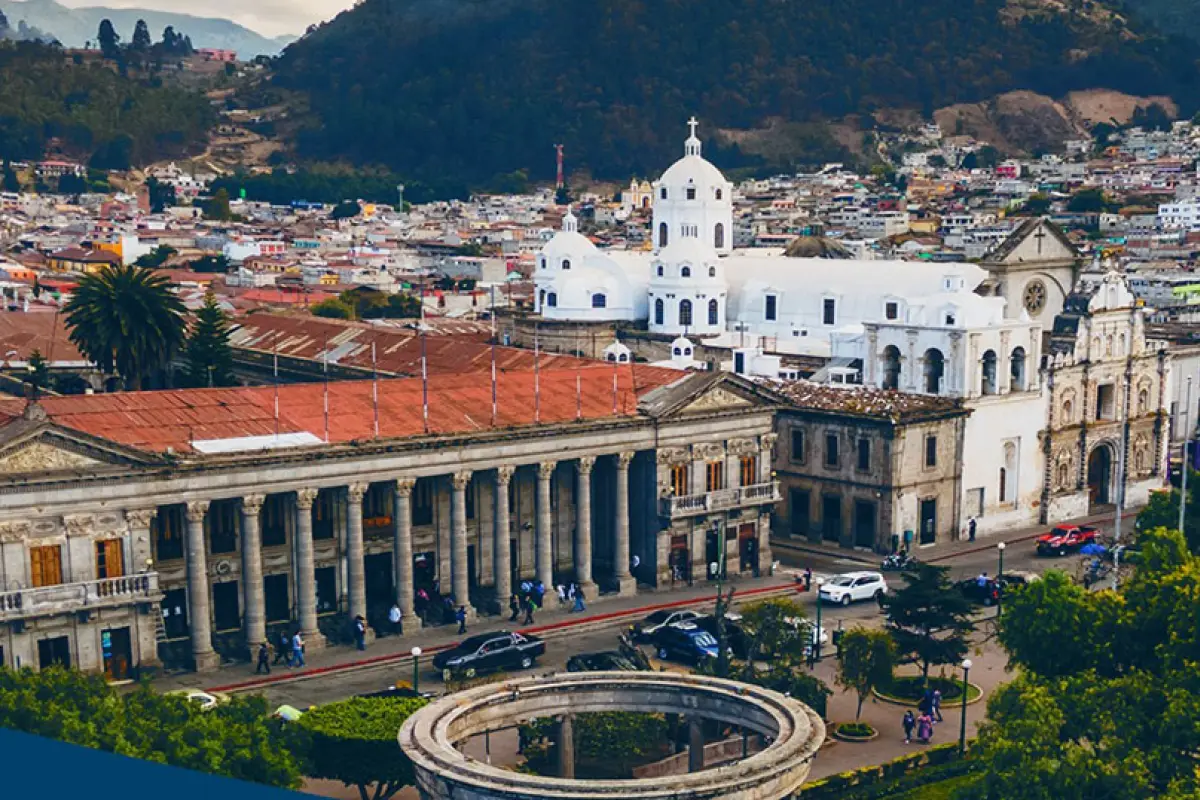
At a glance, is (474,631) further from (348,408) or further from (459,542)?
(348,408)

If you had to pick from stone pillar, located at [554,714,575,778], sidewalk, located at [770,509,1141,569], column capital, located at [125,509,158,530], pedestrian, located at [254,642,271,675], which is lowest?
sidewalk, located at [770,509,1141,569]

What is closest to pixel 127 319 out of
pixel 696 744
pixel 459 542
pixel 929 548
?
pixel 459 542

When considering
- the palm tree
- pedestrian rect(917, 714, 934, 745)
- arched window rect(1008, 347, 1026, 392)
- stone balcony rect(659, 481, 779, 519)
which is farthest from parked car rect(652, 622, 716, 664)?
the palm tree

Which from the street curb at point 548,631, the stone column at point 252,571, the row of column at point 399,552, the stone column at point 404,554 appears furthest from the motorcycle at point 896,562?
the stone column at point 252,571

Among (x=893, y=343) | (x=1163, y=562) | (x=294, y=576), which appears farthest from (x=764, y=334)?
(x=1163, y=562)

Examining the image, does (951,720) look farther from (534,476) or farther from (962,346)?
(962,346)

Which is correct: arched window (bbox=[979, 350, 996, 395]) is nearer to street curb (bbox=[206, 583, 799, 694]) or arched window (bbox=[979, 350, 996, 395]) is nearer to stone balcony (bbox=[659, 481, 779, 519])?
stone balcony (bbox=[659, 481, 779, 519])

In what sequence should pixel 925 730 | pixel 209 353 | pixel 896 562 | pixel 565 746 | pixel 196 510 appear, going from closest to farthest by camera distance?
pixel 565 746 < pixel 925 730 < pixel 196 510 < pixel 896 562 < pixel 209 353
